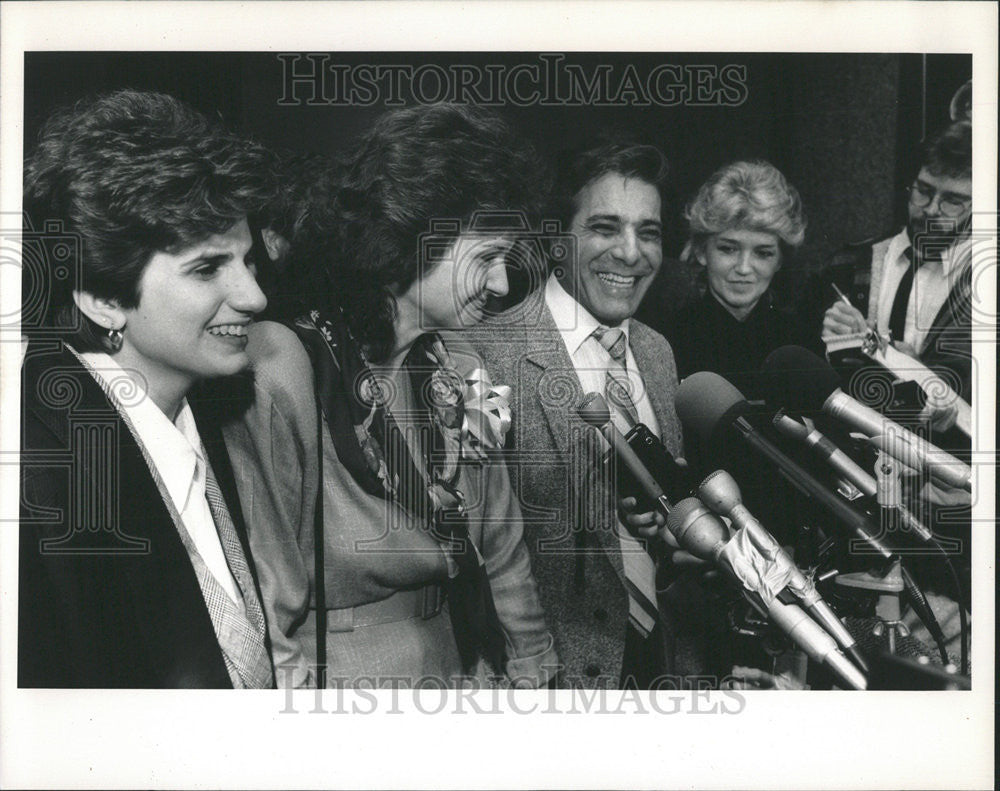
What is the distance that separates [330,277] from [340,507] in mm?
655

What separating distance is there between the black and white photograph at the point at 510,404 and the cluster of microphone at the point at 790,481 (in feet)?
0.03

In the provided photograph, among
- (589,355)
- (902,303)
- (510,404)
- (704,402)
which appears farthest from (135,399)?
(902,303)

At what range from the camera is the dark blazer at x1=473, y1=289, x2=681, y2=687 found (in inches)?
120

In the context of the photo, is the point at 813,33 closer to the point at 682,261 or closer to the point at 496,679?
the point at 682,261

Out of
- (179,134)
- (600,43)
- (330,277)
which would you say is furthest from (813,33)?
(179,134)

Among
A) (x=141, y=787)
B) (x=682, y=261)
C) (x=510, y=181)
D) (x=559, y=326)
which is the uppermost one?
(x=510, y=181)

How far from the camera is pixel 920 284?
→ 3.11 meters

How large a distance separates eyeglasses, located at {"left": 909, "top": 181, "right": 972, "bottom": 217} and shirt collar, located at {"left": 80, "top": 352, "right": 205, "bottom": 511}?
2.20 m

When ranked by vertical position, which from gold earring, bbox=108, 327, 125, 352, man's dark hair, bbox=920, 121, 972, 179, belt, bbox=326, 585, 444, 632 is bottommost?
belt, bbox=326, 585, 444, 632

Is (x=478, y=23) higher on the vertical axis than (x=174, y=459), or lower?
higher

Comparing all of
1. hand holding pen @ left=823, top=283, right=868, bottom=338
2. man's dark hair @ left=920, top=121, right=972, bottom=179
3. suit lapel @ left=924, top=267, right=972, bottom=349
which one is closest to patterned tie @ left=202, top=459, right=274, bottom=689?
hand holding pen @ left=823, top=283, right=868, bottom=338

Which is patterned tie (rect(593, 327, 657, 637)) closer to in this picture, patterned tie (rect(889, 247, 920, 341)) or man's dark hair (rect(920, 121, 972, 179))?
patterned tie (rect(889, 247, 920, 341))

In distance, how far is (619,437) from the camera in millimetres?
3086

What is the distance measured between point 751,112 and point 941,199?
0.62 m
